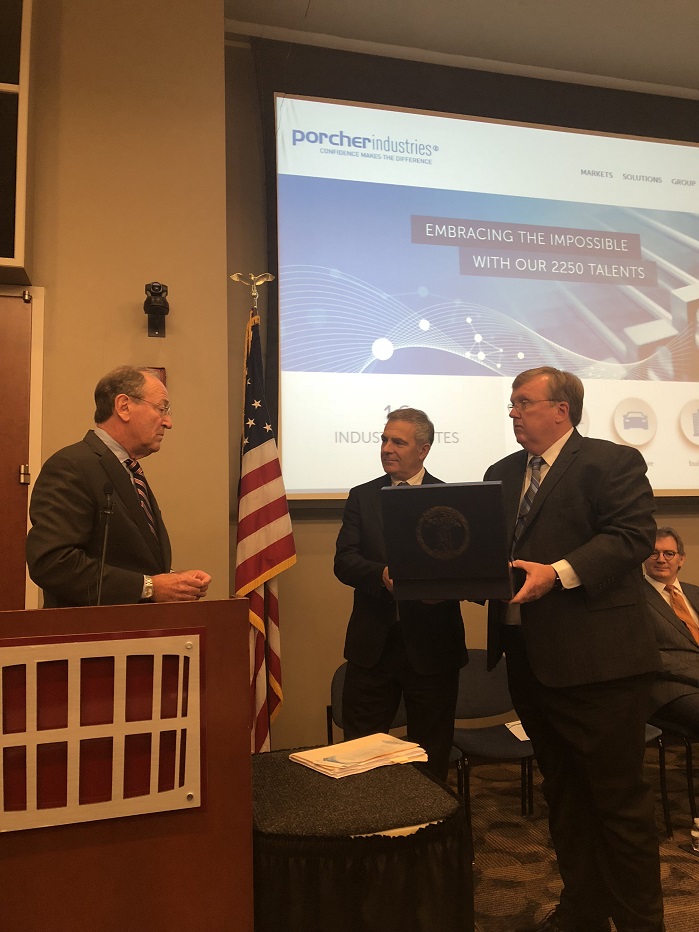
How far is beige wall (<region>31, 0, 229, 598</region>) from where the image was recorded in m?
3.38

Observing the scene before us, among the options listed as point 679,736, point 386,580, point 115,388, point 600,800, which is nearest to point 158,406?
point 115,388

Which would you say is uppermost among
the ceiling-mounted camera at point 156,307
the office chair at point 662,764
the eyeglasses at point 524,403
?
the ceiling-mounted camera at point 156,307

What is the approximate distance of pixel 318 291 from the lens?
406cm

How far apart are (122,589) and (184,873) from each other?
812mm

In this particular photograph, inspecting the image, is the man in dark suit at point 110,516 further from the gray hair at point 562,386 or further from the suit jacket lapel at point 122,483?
the gray hair at point 562,386

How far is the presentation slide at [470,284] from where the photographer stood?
4.04 m

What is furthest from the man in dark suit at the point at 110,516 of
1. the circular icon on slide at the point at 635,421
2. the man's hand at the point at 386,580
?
the circular icon on slide at the point at 635,421

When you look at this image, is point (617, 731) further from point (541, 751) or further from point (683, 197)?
point (683, 197)

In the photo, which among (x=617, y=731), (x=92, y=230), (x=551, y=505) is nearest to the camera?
(x=617, y=731)

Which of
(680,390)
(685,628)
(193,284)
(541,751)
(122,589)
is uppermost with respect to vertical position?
(193,284)

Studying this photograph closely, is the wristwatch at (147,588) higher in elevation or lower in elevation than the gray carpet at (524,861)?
higher

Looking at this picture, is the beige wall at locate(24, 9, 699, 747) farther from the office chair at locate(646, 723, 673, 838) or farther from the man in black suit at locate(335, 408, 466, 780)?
the office chair at locate(646, 723, 673, 838)

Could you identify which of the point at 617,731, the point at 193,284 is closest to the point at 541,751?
the point at 617,731

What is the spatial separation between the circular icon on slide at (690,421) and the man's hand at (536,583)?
8.92ft
